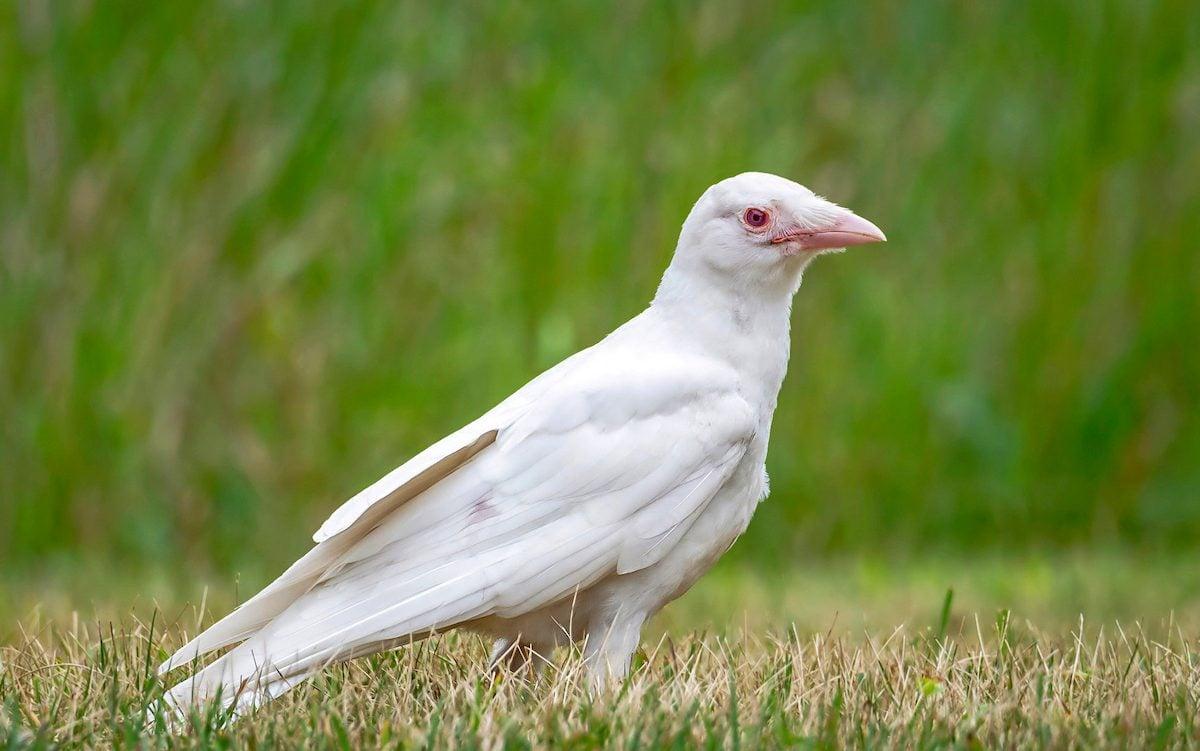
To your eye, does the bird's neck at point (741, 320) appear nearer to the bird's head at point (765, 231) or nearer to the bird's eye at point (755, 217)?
the bird's head at point (765, 231)

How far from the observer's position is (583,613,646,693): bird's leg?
3566mm

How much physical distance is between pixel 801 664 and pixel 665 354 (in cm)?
75

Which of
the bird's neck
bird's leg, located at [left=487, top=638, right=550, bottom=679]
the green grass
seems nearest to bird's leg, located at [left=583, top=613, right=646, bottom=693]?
bird's leg, located at [left=487, top=638, right=550, bottom=679]

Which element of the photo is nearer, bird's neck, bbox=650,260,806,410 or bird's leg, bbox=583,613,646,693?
bird's leg, bbox=583,613,646,693

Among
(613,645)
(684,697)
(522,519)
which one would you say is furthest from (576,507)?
(684,697)

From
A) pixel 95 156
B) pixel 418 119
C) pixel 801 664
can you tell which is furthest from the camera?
pixel 418 119

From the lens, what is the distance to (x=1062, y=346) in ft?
24.4

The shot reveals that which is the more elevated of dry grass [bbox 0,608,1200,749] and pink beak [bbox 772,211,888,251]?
pink beak [bbox 772,211,888,251]

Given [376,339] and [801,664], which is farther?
[376,339]

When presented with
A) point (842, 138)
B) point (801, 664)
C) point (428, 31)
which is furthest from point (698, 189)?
point (801, 664)

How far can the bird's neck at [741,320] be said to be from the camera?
376cm

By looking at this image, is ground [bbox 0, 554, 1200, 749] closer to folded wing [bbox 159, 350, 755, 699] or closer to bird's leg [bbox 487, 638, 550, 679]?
bird's leg [bbox 487, 638, 550, 679]

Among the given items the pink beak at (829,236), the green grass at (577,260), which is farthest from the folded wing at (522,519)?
the green grass at (577,260)

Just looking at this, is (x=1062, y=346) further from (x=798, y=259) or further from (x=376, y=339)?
(x=798, y=259)
